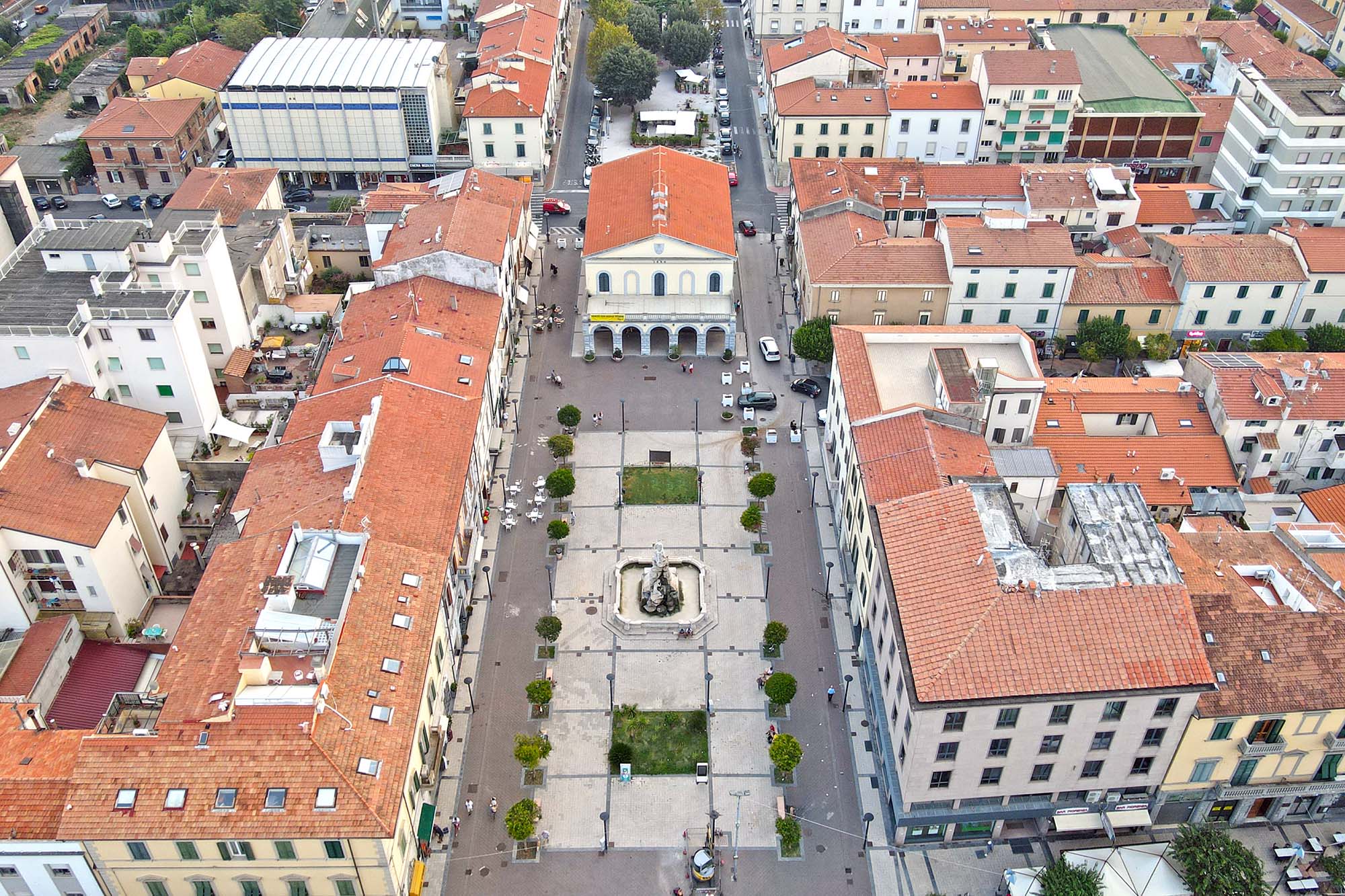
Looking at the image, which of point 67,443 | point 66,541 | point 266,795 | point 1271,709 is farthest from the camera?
point 67,443

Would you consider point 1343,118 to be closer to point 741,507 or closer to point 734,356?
point 734,356

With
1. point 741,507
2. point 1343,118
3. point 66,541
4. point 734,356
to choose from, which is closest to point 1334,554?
point 741,507

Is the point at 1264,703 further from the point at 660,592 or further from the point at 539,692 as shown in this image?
the point at 539,692

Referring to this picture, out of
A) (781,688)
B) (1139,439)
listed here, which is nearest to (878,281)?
(1139,439)

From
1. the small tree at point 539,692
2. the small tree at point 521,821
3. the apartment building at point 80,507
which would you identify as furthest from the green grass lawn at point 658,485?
the apartment building at point 80,507

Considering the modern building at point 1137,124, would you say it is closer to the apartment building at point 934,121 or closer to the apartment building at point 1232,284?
the apartment building at point 934,121

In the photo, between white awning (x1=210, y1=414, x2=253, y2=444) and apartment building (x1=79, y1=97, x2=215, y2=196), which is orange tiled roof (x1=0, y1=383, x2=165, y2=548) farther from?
apartment building (x1=79, y1=97, x2=215, y2=196)
